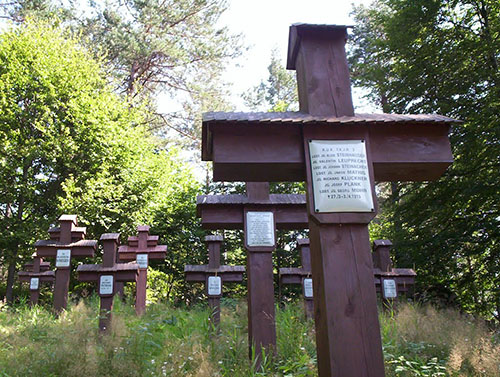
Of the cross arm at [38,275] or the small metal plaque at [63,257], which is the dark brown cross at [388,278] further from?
the cross arm at [38,275]

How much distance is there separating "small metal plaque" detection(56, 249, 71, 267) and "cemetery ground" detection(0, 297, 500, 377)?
1.93m

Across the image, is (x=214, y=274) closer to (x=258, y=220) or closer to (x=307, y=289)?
(x=307, y=289)

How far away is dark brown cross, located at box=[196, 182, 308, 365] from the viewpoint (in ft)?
19.3

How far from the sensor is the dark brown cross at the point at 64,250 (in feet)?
30.0

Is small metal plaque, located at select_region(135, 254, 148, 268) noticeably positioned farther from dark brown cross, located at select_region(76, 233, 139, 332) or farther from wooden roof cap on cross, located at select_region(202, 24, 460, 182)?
wooden roof cap on cross, located at select_region(202, 24, 460, 182)

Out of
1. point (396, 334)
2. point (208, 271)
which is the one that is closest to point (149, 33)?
point (208, 271)

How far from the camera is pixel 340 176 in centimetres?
305

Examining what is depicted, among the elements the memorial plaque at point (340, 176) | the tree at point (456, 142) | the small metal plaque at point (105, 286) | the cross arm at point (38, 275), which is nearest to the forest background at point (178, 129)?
the tree at point (456, 142)

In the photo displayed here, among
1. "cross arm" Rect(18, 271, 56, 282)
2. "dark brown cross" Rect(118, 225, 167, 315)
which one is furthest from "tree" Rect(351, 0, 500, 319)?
"cross arm" Rect(18, 271, 56, 282)

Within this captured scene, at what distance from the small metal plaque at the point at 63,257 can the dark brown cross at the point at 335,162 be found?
22.9ft

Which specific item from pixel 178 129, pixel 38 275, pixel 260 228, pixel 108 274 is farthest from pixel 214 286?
pixel 178 129

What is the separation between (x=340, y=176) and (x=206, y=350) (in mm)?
3166

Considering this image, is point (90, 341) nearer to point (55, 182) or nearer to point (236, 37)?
point (55, 182)

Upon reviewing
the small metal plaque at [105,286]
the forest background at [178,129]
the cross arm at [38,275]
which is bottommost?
the small metal plaque at [105,286]
